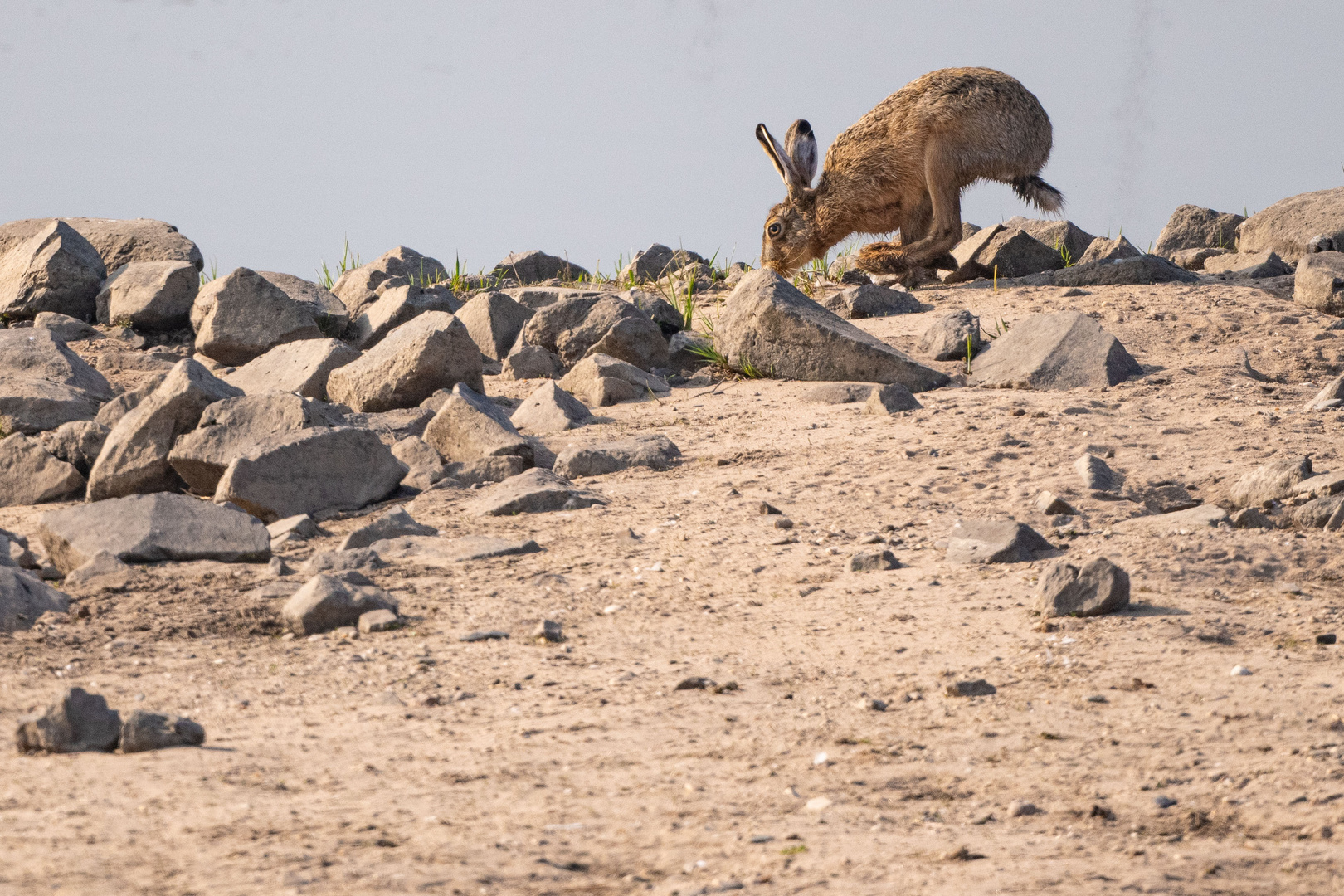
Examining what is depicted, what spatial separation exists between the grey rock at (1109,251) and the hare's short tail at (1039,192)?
374mm

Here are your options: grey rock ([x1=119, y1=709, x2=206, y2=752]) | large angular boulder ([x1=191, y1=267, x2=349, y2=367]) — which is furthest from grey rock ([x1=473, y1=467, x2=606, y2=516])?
large angular boulder ([x1=191, y1=267, x2=349, y2=367])

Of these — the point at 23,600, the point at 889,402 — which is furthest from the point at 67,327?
the point at 889,402

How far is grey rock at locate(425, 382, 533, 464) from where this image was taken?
536 centimetres

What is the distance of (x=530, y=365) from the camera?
23.0ft

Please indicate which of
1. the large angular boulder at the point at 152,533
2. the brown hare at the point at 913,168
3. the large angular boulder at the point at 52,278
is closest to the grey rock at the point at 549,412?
the large angular boulder at the point at 152,533

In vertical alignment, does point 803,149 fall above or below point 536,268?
above

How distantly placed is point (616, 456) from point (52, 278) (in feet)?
16.1

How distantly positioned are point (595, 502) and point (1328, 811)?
286 centimetres

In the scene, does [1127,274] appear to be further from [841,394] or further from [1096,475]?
[1096,475]

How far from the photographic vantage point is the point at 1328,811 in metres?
2.47

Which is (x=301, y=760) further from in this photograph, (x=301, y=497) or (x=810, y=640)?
(x=301, y=497)

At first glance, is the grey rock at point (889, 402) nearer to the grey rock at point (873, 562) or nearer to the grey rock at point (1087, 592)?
the grey rock at point (873, 562)

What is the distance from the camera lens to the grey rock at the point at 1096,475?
4613mm

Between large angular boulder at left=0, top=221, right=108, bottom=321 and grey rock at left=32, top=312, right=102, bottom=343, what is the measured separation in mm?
259
